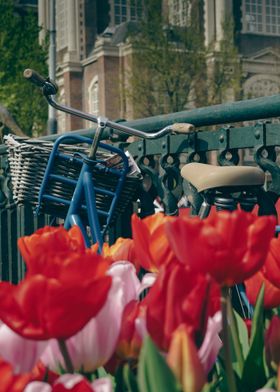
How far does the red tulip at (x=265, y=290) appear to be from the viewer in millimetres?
1169

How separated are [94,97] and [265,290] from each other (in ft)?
139

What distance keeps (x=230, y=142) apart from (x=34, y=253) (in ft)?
6.85

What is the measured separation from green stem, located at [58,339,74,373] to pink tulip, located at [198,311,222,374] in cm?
15

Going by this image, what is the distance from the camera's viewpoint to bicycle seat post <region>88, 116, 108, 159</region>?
→ 3475mm

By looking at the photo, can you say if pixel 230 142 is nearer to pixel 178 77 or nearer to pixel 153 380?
pixel 153 380

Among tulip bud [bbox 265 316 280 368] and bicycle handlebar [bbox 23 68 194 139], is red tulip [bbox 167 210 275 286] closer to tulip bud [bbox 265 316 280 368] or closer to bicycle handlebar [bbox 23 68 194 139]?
tulip bud [bbox 265 316 280 368]

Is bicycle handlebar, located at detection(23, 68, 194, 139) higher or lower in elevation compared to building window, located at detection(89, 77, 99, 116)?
lower

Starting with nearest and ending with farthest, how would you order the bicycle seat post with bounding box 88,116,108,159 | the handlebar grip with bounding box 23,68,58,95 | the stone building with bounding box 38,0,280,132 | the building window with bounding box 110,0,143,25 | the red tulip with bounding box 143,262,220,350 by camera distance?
1. the red tulip with bounding box 143,262,220,350
2. the bicycle seat post with bounding box 88,116,108,159
3. the handlebar grip with bounding box 23,68,58,95
4. the stone building with bounding box 38,0,280,132
5. the building window with bounding box 110,0,143,25

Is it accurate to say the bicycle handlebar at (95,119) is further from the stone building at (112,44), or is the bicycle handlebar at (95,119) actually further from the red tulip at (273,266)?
the stone building at (112,44)

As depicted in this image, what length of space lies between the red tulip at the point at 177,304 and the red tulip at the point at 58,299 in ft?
0.21

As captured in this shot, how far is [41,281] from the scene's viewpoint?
2.84 ft

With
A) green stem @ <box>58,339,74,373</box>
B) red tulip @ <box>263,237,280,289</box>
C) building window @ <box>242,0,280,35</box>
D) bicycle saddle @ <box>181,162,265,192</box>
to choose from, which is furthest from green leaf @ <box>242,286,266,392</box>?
building window @ <box>242,0,280,35</box>

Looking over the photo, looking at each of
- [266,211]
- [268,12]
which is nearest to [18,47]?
[268,12]

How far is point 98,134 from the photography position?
3.53 meters
